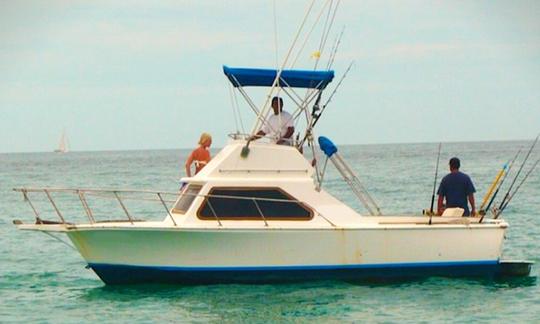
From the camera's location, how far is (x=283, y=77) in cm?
1706

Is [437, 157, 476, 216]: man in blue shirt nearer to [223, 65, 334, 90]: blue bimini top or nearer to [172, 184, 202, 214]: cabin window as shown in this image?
[223, 65, 334, 90]: blue bimini top

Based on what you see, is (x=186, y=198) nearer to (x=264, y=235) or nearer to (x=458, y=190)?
(x=264, y=235)

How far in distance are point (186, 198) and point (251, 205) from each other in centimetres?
111

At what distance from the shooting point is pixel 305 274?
1631 centimetres

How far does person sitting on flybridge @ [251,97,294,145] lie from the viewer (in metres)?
17.1

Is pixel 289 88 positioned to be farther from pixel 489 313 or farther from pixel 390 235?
pixel 489 313

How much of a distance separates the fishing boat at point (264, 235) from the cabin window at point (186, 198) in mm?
22

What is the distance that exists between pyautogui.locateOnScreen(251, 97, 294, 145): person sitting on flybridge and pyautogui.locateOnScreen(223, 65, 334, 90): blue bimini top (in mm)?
340

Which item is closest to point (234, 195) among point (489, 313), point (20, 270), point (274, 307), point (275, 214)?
point (275, 214)

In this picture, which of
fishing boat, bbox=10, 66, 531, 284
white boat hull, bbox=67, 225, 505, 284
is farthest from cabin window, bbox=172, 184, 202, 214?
white boat hull, bbox=67, 225, 505, 284

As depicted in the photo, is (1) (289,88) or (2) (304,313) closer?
(2) (304,313)

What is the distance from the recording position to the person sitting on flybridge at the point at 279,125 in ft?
56.1

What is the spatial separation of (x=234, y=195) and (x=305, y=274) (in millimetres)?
1638

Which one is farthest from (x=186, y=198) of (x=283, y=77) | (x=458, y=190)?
(x=458, y=190)
